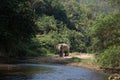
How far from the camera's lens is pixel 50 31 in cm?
6291

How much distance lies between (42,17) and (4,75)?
41.2m

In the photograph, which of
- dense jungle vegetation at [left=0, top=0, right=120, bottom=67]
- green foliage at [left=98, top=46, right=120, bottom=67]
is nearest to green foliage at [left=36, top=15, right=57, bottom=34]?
dense jungle vegetation at [left=0, top=0, right=120, bottom=67]

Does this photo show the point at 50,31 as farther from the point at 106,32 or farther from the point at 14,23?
the point at 106,32

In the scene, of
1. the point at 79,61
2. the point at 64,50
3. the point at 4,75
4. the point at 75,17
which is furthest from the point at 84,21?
the point at 4,75

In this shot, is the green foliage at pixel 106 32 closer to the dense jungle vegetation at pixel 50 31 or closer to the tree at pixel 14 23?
the dense jungle vegetation at pixel 50 31

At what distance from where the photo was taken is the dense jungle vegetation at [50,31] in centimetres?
3481

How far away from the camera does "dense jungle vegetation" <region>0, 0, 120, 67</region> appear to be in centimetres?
3481

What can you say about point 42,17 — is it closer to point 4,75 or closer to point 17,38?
point 17,38

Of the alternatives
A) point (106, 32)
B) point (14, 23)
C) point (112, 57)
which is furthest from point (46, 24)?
point (112, 57)

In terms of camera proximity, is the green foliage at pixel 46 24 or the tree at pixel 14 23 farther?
the green foliage at pixel 46 24

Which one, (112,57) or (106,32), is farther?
(106,32)

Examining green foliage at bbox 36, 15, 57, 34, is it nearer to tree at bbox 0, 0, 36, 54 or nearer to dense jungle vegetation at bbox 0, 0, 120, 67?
dense jungle vegetation at bbox 0, 0, 120, 67

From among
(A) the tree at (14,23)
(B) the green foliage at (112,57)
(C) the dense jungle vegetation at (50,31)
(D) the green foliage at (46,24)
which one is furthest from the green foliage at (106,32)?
(D) the green foliage at (46,24)

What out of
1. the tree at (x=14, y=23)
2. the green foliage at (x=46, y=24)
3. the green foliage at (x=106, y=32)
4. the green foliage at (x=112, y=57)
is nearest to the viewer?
the green foliage at (x=112, y=57)
